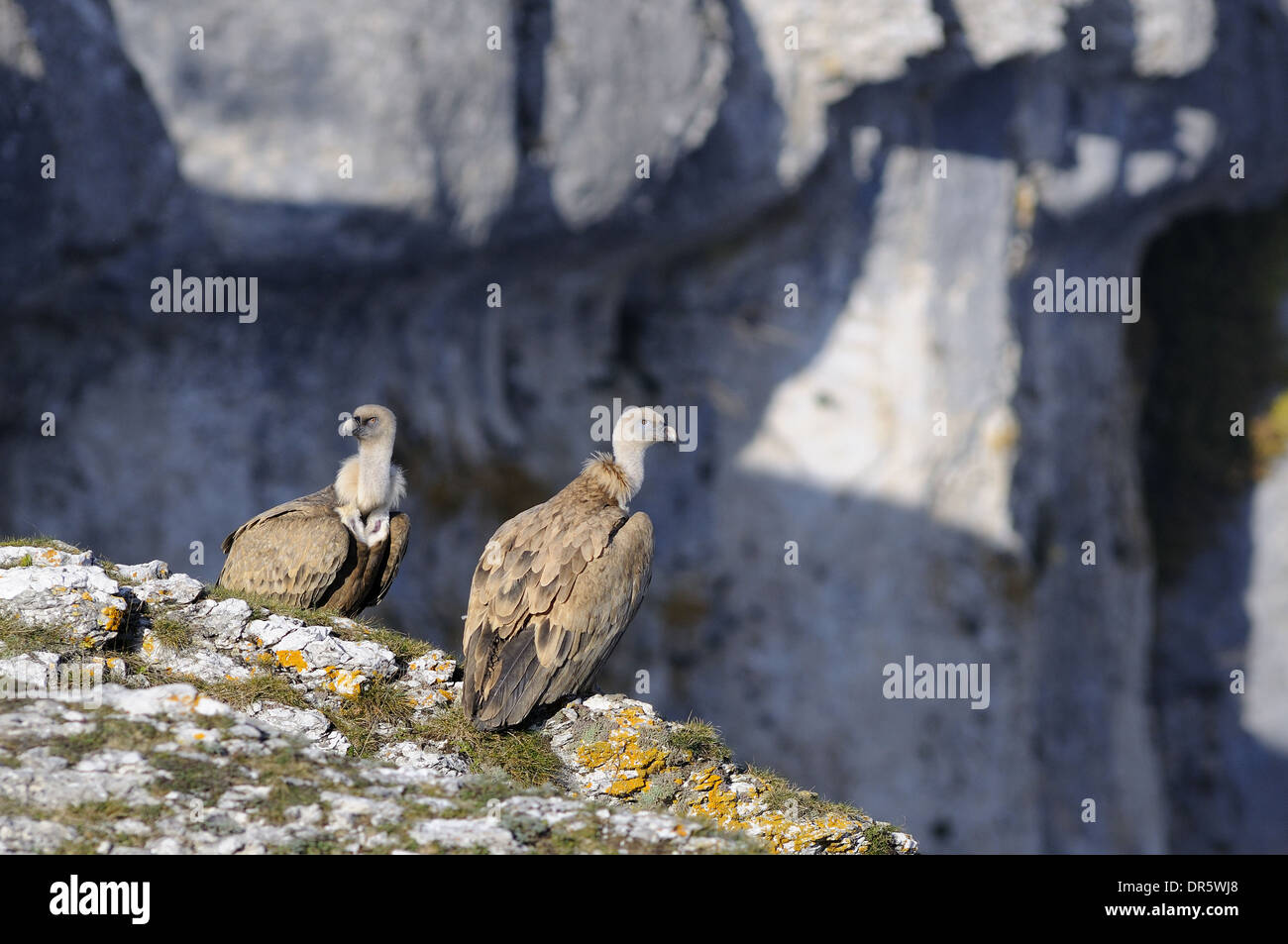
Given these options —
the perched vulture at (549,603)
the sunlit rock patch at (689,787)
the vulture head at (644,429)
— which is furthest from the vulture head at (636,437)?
the sunlit rock patch at (689,787)

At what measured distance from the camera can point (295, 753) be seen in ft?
19.6

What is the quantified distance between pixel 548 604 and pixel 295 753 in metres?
2.10

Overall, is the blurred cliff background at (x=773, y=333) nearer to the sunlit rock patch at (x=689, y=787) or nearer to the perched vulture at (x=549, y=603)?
the perched vulture at (x=549, y=603)

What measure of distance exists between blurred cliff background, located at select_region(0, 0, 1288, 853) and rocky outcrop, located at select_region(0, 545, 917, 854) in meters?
6.52

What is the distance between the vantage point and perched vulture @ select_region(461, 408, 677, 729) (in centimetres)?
727

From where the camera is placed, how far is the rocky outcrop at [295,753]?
17.6 ft

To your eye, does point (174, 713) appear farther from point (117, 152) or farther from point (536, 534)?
point (117, 152)

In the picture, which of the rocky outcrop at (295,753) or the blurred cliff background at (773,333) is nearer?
the rocky outcrop at (295,753)

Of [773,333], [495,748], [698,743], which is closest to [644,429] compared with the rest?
[698,743]

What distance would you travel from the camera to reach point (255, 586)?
862cm

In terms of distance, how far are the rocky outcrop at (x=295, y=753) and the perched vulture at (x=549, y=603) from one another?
21cm

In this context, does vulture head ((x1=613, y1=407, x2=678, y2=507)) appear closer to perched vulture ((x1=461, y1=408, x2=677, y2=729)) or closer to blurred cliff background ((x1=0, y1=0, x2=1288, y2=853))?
perched vulture ((x1=461, y1=408, x2=677, y2=729))
